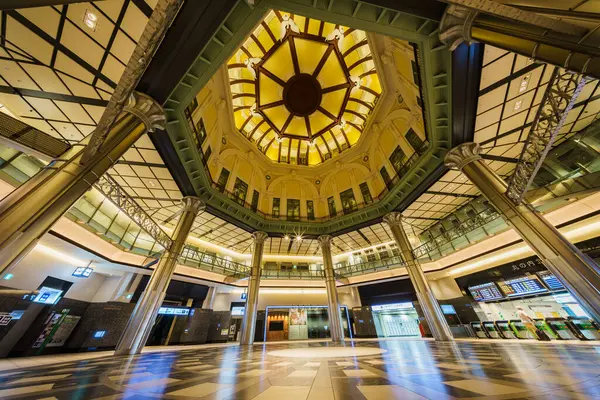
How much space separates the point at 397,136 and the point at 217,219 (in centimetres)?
1485

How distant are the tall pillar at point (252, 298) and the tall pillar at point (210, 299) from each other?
6.48 m

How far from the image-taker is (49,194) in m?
4.73

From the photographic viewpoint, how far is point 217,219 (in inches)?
623

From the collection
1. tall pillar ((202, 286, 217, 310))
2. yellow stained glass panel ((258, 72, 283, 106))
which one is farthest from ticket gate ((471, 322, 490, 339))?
yellow stained glass panel ((258, 72, 283, 106))

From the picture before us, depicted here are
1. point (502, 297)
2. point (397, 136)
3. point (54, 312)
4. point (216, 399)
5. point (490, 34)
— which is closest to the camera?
point (216, 399)

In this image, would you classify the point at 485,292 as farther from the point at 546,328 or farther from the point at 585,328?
the point at 585,328

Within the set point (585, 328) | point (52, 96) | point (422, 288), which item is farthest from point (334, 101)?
point (585, 328)

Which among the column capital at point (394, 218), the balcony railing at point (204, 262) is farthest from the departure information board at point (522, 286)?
the balcony railing at point (204, 262)

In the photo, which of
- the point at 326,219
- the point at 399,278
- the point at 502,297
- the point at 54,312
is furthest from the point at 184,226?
the point at 502,297

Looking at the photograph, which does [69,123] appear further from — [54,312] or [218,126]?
[54,312]

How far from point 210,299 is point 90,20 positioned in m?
19.5

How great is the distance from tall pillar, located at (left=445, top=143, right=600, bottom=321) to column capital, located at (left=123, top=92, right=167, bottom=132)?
44.0ft

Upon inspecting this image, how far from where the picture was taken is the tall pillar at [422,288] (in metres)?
11.0

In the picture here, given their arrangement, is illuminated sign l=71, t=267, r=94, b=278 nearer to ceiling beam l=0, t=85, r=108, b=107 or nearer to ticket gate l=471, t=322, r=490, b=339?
ceiling beam l=0, t=85, r=108, b=107
